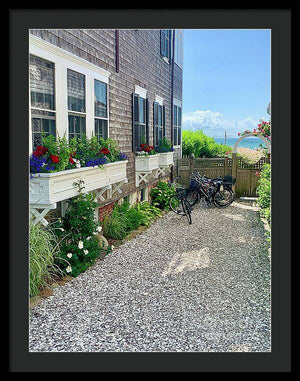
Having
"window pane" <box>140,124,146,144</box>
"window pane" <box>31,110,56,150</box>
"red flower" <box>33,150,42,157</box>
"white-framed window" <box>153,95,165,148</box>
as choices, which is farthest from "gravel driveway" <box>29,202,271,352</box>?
"white-framed window" <box>153,95,165,148</box>

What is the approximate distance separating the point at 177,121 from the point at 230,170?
2.90 meters

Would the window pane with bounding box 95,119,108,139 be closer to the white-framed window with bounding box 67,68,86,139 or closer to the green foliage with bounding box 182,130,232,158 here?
the white-framed window with bounding box 67,68,86,139

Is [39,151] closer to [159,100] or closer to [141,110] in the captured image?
[141,110]

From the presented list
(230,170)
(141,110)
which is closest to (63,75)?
(141,110)

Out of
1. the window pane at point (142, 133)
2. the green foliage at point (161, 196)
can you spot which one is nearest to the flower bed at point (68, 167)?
the window pane at point (142, 133)

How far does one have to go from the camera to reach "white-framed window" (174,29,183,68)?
50.6 ft

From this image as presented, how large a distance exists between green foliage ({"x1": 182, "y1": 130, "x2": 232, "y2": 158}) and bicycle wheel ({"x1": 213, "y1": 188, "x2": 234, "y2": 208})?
19.0ft

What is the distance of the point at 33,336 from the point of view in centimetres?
416

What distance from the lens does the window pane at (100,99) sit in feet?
24.7

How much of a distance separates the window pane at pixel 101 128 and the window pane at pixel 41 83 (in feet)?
5.90

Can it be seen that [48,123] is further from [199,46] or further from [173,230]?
[199,46]

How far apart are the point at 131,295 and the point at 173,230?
4.17m
